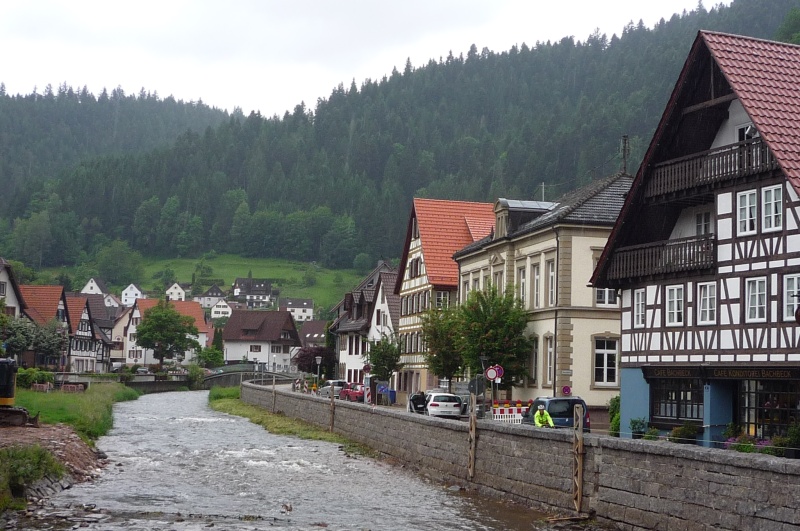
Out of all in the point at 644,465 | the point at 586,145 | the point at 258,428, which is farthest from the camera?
the point at 586,145

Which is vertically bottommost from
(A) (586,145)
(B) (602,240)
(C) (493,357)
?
(C) (493,357)

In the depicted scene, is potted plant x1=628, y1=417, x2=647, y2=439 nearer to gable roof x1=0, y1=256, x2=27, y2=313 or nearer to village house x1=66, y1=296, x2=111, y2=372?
gable roof x1=0, y1=256, x2=27, y2=313

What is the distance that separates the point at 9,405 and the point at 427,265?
3380 cm

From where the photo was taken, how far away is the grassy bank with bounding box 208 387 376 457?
46350 millimetres

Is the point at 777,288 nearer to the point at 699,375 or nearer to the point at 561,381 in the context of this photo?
the point at 699,375

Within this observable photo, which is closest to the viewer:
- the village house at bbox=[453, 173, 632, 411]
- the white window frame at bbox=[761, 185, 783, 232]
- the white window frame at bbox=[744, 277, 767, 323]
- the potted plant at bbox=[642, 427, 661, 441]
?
the white window frame at bbox=[761, 185, 783, 232]

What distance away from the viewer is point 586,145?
190 meters

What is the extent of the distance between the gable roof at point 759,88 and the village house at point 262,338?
Result: 13583 centimetres

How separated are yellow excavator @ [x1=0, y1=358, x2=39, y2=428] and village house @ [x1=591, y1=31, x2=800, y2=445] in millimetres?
20248

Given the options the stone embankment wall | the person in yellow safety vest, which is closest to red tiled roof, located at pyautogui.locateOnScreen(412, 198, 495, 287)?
the stone embankment wall

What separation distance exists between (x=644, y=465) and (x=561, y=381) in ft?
89.2

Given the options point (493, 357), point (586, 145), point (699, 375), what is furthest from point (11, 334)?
point (586, 145)

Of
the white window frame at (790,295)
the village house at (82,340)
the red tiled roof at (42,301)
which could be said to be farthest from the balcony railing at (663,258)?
the village house at (82,340)

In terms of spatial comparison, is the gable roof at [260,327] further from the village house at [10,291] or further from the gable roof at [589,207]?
the gable roof at [589,207]
